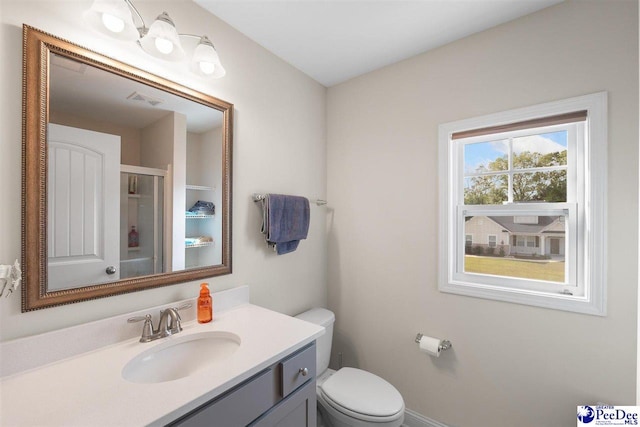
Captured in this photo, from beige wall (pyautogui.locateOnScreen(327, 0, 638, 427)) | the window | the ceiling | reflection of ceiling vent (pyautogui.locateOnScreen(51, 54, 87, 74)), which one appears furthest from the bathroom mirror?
the window

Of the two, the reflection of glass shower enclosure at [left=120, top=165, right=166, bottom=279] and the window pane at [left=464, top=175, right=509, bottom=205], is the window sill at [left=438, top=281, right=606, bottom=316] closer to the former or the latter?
the window pane at [left=464, top=175, right=509, bottom=205]

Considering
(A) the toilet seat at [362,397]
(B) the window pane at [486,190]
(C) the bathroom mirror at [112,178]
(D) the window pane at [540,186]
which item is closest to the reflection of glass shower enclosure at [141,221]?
(C) the bathroom mirror at [112,178]

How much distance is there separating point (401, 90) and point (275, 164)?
3.15ft

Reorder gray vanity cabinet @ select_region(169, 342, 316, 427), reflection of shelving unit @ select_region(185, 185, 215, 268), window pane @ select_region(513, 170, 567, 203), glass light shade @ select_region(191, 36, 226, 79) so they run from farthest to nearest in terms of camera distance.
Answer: window pane @ select_region(513, 170, 567, 203) → reflection of shelving unit @ select_region(185, 185, 215, 268) → glass light shade @ select_region(191, 36, 226, 79) → gray vanity cabinet @ select_region(169, 342, 316, 427)

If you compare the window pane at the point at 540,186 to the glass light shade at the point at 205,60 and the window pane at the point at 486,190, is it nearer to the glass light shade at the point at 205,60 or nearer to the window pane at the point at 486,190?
the window pane at the point at 486,190

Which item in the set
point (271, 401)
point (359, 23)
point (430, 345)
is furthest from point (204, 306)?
point (359, 23)

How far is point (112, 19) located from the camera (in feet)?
2.94

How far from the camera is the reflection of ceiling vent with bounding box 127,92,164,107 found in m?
1.09

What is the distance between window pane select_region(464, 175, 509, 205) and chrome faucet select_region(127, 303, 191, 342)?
→ 5.49 feet

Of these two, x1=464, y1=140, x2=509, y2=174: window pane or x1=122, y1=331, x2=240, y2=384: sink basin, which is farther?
x1=464, y1=140, x2=509, y2=174: window pane

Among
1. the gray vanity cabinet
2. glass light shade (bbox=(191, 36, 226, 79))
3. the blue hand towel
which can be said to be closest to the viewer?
the gray vanity cabinet

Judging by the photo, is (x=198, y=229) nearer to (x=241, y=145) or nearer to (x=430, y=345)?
(x=241, y=145)

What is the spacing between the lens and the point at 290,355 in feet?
3.29

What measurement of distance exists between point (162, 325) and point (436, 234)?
149 cm
